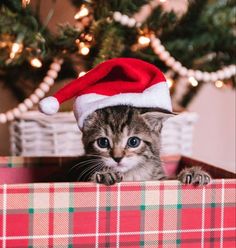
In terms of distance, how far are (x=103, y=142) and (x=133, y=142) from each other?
0.19 ft

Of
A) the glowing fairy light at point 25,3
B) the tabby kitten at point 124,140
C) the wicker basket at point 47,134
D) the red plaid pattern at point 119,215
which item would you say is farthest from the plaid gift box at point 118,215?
the glowing fairy light at point 25,3

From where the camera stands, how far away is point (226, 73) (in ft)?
4.36

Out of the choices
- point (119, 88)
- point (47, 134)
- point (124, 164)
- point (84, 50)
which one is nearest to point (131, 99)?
point (119, 88)

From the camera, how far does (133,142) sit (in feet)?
2.91

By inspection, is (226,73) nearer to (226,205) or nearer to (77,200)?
(226,205)

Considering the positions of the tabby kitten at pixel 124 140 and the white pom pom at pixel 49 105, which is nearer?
the white pom pom at pixel 49 105

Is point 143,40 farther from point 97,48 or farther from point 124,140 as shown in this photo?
point 124,140

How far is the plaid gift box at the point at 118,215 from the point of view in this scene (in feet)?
2.20

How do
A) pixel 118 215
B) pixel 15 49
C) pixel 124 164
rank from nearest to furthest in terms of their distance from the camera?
pixel 118 215
pixel 124 164
pixel 15 49

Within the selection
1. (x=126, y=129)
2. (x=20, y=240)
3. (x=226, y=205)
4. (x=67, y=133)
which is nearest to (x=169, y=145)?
(x=67, y=133)

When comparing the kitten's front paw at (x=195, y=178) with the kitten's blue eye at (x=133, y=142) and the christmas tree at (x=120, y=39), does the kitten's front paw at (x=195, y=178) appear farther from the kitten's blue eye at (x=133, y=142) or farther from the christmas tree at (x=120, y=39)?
the christmas tree at (x=120, y=39)

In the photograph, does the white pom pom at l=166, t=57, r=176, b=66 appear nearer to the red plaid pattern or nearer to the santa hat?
the santa hat

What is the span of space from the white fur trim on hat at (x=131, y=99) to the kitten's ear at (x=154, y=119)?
0.03m

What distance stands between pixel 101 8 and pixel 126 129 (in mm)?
468
